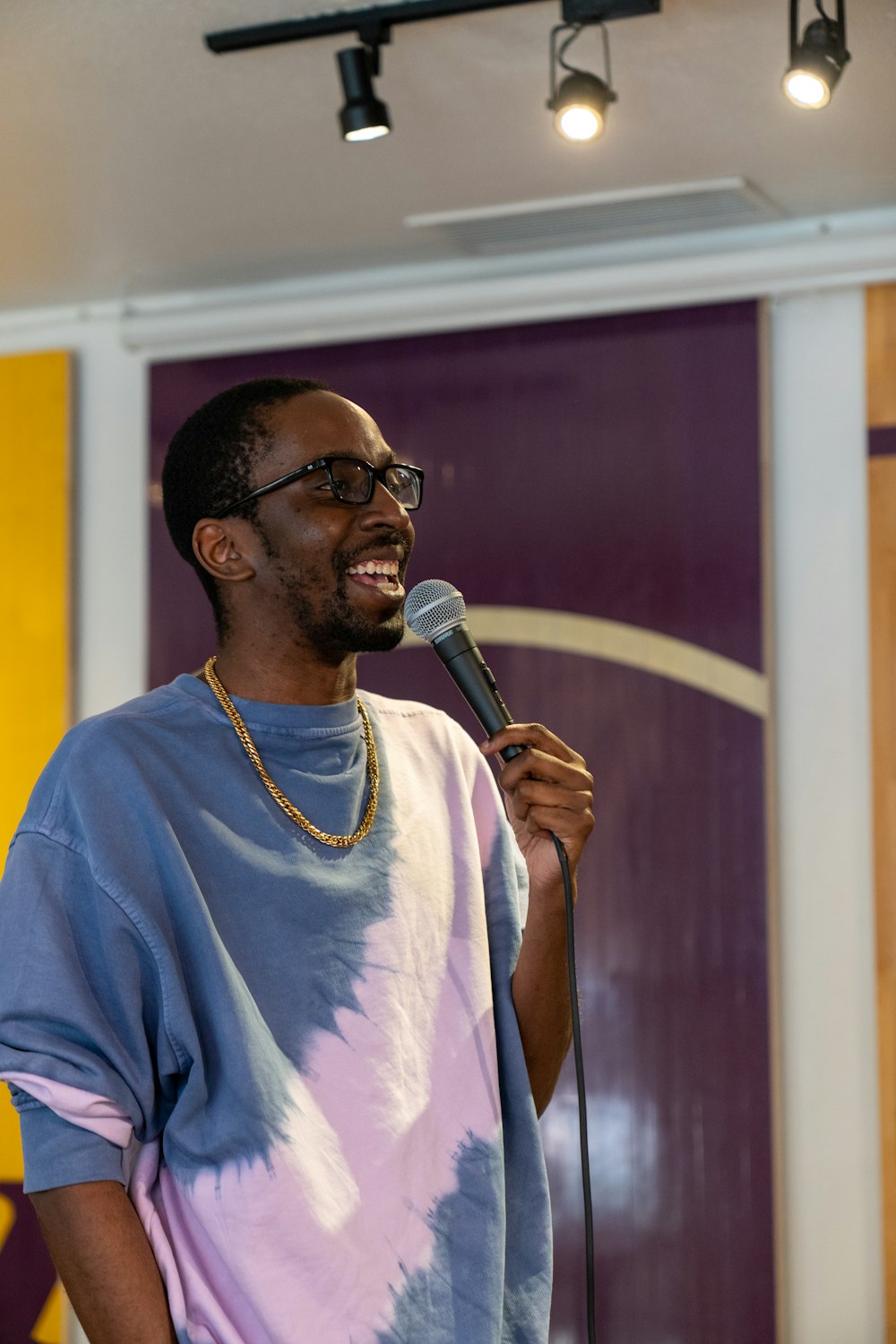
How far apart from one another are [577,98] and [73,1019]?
223 cm

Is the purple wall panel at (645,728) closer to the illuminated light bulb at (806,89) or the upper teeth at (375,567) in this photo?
the illuminated light bulb at (806,89)

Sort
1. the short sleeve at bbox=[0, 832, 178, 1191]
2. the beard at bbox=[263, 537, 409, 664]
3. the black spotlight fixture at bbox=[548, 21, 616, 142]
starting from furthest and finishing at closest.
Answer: the black spotlight fixture at bbox=[548, 21, 616, 142] → the beard at bbox=[263, 537, 409, 664] → the short sleeve at bbox=[0, 832, 178, 1191]

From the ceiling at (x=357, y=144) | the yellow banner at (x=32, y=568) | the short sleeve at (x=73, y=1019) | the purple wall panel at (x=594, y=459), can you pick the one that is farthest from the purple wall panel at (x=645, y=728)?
the short sleeve at (x=73, y=1019)

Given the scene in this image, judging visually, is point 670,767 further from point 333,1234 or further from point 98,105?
point 333,1234

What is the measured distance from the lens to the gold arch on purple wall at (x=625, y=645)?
3.96m

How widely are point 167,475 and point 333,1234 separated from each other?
872 millimetres

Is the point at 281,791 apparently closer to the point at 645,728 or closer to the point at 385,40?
the point at 385,40

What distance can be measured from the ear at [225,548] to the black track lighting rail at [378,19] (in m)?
1.58

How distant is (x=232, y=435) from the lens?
66.1 inches

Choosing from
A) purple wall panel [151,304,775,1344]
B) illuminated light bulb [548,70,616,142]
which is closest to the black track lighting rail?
illuminated light bulb [548,70,616,142]

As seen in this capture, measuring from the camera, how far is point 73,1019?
134 centimetres

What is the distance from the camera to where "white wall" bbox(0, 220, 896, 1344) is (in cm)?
381

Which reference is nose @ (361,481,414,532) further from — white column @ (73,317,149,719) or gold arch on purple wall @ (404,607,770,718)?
white column @ (73,317,149,719)

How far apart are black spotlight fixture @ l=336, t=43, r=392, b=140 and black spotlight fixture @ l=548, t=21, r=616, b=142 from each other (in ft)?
1.14
